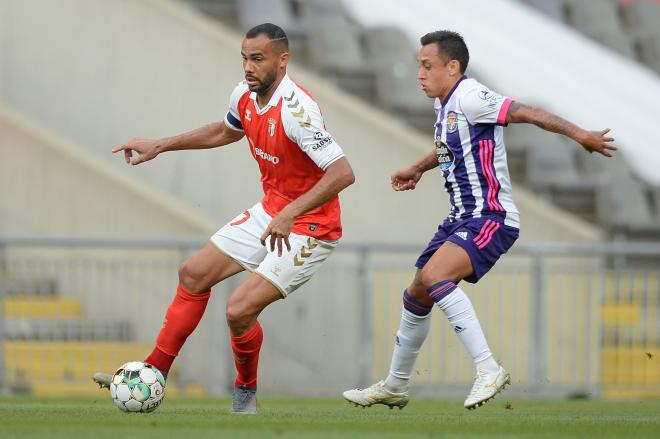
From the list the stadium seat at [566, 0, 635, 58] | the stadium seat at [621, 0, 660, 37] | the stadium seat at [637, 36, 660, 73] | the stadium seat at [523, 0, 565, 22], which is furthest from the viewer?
the stadium seat at [621, 0, 660, 37]

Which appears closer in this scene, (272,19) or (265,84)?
(265,84)

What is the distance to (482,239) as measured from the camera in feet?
27.1

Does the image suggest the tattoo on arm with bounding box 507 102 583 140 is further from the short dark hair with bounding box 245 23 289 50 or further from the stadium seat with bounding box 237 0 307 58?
the stadium seat with bounding box 237 0 307 58

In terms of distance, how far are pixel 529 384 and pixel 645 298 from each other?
4.57 feet

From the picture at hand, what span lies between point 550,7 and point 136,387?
16733 millimetres

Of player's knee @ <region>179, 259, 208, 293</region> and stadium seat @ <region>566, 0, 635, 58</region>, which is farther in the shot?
stadium seat @ <region>566, 0, 635, 58</region>

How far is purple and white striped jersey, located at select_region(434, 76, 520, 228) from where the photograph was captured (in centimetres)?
820

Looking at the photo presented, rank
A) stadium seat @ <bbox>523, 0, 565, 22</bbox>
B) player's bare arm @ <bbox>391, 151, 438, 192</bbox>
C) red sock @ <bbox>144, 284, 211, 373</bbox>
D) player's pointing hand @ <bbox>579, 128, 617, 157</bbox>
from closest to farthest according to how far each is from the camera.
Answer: player's pointing hand @ <bbox>579, 128, 617, 157</bbox>
red sock @ <bbox>144, 284, 211, 373</bbox>
player's bare arm @ <bbox>391, 151, 438, 192</bbox>
stadium seat @ <bbox>523, 0, 565, 22</bbox>

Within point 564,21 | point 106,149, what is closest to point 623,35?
point 564,21

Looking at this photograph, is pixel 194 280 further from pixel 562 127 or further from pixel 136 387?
pixel 562 127

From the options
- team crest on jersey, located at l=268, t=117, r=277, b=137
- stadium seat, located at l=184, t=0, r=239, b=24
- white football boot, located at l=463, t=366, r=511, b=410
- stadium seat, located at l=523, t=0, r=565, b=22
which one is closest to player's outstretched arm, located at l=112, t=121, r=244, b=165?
team crest on jersey, located at l=268, t=117, r=277, b=137

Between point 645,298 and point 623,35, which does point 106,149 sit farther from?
point 623,35

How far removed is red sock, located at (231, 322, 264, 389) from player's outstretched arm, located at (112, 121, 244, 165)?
1.30 meters

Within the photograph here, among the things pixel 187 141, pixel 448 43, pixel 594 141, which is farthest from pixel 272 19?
pixel 594 141
